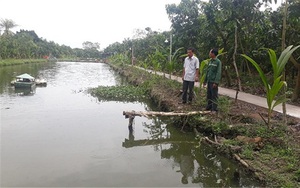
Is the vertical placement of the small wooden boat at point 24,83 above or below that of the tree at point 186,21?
below

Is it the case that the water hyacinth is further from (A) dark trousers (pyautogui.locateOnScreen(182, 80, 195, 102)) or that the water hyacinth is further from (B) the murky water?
(A) dark trousers (pyautogui.locateOnScreen(182, 80, 195, 102))

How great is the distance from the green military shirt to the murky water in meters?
1.37

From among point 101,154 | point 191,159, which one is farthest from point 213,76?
point 101,154

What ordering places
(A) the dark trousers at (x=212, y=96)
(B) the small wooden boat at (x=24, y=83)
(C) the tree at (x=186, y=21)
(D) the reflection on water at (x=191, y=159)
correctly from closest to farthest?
1. (D) the reflection on water at (x=191, y=159)
2. (A) the dark trousers at (x=212, y=96)
3. (C) the tree at (x=186, y=21)
4. (B) the small wooden boat at (x=24, y=83)

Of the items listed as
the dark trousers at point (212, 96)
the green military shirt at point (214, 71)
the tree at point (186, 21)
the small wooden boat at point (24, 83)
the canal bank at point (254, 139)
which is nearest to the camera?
the canal bank at point (254, 139)

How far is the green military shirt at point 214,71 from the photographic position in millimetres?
6164

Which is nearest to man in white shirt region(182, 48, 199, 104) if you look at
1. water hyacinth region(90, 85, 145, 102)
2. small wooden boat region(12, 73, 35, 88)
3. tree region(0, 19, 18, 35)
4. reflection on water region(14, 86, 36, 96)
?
water hyacinth region(90, 85, 145, 102)

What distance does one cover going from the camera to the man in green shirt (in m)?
6.18

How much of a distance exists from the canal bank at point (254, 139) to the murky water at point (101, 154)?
0.26 m

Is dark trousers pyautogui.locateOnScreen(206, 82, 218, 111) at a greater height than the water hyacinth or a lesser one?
greater

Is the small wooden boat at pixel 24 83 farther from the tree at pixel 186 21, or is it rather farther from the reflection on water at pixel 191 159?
the reflection on water at pixel 191 159

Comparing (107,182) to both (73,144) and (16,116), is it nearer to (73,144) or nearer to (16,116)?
(73,144)

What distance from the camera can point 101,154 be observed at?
16.8 feet

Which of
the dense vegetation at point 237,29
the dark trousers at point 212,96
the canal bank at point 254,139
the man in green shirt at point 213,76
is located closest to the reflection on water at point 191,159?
the canal bank at point 254,139
